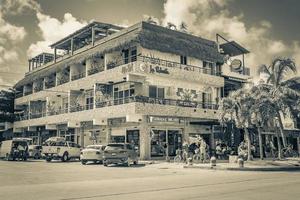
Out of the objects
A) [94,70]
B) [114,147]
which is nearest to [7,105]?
[94,70]

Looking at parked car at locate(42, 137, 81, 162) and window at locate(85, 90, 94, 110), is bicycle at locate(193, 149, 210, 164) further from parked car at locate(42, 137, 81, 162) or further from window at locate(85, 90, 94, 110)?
window at locate(85, 90, 94, 110)

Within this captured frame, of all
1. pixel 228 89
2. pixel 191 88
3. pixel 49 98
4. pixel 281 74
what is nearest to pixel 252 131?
pixel 228 89

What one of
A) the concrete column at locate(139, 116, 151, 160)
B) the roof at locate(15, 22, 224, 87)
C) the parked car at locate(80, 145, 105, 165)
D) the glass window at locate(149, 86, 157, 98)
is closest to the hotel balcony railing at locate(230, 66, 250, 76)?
the roof at locate(15, 22, 224, 87)

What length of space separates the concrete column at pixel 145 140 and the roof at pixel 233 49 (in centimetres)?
1844

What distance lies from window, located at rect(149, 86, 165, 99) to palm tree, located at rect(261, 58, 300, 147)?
964cm

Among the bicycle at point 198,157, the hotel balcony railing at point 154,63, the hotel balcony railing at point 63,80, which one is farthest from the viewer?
the hotel balcony railing at point 63,80

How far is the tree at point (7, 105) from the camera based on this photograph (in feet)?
192

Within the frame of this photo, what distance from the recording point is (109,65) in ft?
124

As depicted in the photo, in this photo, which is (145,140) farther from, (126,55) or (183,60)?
(183,60)

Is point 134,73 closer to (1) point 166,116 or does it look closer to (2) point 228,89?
(1) point 166,116

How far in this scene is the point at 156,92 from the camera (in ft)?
118

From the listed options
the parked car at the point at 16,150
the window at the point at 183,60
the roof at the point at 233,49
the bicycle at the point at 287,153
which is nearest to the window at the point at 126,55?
the window at the point at 183,60

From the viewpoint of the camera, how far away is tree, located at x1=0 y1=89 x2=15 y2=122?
2308 inches

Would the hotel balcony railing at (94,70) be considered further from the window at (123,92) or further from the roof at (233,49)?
the roof at (233,49)
